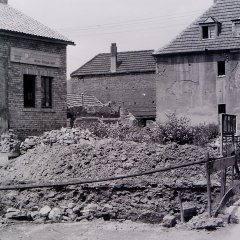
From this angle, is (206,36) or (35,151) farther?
(206,36)

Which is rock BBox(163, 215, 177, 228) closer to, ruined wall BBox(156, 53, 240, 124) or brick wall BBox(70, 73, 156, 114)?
ruined wall BBox(156, 53, 240, 124)

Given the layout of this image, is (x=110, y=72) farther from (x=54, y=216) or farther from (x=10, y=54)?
(x=54, y=216)

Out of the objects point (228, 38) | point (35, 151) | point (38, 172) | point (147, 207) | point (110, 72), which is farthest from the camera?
point (110, 72)

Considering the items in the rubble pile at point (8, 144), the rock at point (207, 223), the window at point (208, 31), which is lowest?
the rock at point (207, 223)

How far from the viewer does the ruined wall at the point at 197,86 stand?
28.6m

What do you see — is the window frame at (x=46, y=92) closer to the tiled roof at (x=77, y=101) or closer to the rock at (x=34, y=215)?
the tiled roof at (x=77, y=101)

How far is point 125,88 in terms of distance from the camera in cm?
4516

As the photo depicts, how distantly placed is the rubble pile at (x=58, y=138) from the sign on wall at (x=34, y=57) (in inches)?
142

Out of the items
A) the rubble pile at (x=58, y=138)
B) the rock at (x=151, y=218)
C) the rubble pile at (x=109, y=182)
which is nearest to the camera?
the rock at (x=151, y=218)

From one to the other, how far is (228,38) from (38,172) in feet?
60.2

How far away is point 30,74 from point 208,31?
48.8ft

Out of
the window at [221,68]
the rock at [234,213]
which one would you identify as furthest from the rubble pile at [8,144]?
the window at [221,68]

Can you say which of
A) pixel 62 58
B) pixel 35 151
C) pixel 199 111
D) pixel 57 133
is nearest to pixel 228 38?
pixel 199 111

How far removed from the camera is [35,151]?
17.6 meters
